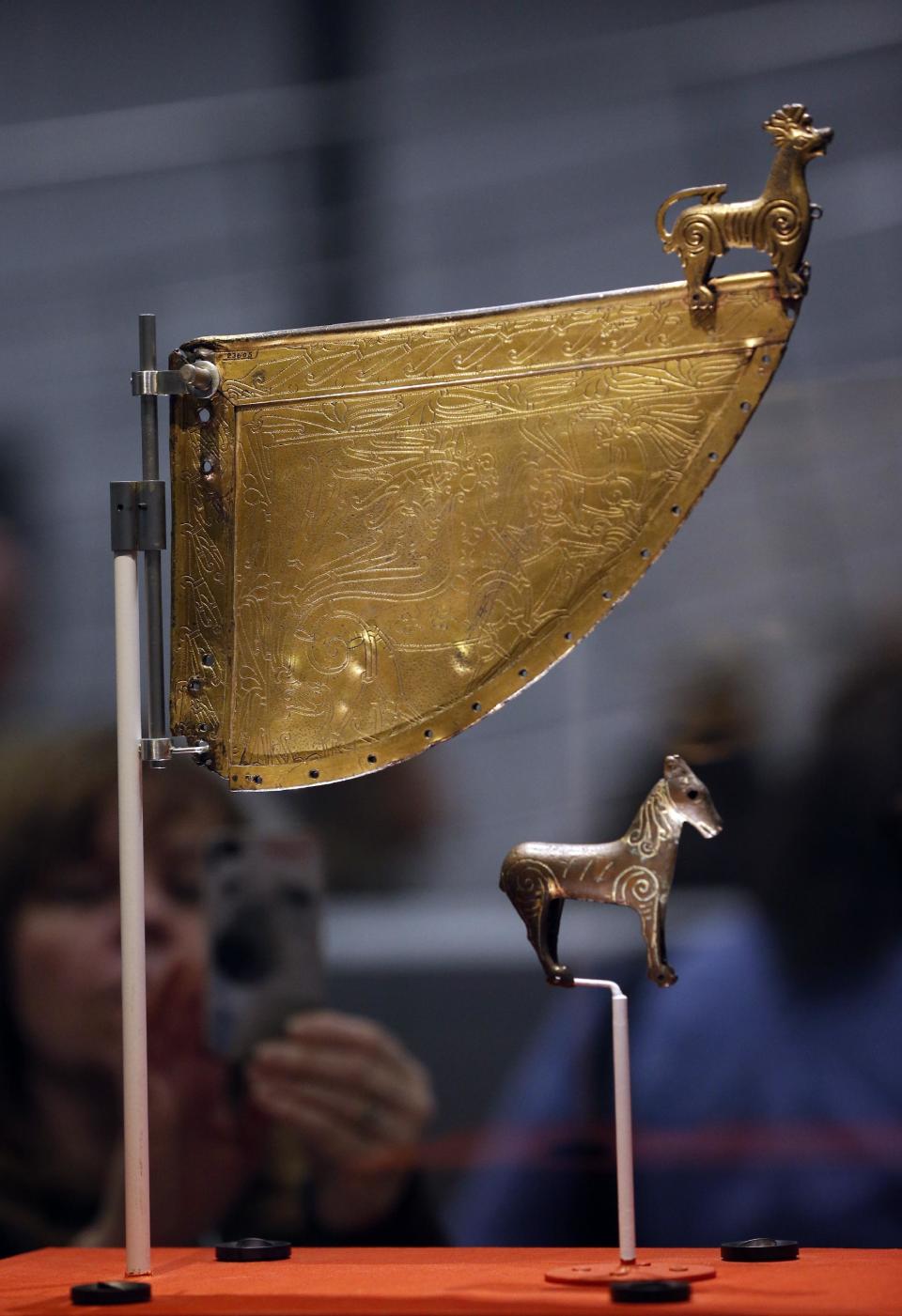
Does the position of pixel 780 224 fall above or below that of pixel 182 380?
above

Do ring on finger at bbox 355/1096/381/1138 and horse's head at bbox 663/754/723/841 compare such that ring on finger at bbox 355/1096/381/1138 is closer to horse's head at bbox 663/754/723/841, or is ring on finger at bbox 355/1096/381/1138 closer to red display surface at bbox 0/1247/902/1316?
red display surface at bbox 0/1247/902/1316

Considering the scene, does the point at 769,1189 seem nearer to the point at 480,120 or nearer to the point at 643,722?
the point at 643,722

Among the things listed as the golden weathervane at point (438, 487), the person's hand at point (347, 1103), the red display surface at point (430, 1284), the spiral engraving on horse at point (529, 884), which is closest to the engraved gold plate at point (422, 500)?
the golden weathervane at point (438, 487)

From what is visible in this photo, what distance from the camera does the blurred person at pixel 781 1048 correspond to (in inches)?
105

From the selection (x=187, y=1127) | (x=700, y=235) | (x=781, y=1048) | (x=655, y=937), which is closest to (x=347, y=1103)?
(x=187, y=1127)

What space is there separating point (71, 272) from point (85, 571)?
0.53m

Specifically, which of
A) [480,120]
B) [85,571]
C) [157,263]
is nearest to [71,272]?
[157,263]

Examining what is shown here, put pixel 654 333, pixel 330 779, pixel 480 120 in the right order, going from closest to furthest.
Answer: pixel 654 333, pixel 330 779, pixel 480 120

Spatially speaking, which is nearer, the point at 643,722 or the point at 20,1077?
the point at 643,722

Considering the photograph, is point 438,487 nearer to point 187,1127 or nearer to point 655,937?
point 655,937

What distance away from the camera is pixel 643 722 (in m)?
2.77

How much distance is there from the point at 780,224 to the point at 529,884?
787mm

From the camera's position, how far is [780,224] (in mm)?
1879

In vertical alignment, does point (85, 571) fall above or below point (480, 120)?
below
